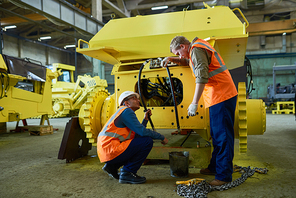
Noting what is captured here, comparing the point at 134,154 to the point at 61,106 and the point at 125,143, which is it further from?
the point at 61,106

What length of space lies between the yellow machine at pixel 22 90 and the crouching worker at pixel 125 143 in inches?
149

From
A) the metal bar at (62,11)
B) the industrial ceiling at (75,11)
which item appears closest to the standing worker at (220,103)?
the industrial ceiling at (75,11)

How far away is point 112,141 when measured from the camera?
7.57ft

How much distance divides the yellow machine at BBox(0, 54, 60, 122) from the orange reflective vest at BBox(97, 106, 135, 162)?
3765 millimetres

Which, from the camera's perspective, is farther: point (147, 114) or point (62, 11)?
point (62, 11)

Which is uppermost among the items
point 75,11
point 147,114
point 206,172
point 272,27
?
point 272,27

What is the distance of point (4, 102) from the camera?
5523 millimetres

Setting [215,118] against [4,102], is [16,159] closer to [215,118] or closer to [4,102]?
[4,102]

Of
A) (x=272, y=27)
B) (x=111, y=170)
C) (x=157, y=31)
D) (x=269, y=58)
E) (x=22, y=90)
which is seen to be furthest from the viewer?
(x=269, y=58)

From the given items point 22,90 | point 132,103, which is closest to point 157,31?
point 132,103

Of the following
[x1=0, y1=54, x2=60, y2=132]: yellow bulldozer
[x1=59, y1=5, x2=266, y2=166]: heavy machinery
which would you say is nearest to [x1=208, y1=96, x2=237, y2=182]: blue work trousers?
[x1=59, y1=5, x2=266, y2=166]: heavy machinery

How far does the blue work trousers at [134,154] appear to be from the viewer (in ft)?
7.63

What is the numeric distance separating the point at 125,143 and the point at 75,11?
9.55 metres

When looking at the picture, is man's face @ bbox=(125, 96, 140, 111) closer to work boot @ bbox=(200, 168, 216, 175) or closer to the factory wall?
work boot @ bbox=(200, 168, 216, 175)
